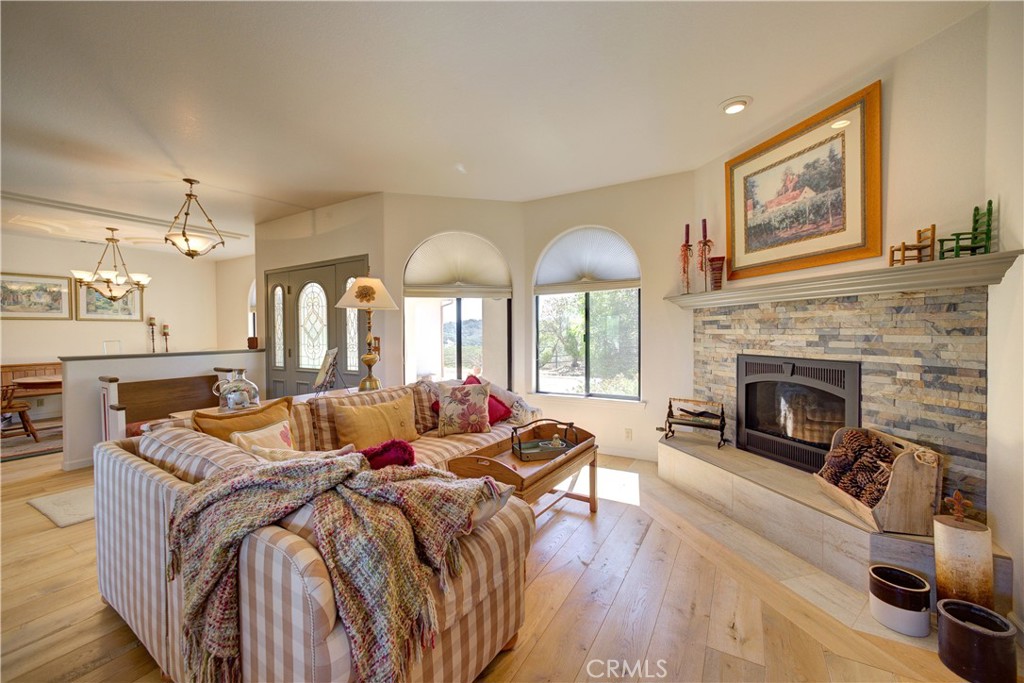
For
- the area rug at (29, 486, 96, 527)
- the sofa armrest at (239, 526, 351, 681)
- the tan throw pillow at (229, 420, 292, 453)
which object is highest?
the tan throw pillow at (229, 420, 292, 453)

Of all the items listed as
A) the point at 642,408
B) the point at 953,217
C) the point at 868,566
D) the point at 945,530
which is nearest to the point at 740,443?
the point at 642,408

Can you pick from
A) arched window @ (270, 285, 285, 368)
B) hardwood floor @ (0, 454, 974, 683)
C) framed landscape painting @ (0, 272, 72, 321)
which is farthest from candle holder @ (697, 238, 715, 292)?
framed landscape painting @ (0, 272, 72, 321)

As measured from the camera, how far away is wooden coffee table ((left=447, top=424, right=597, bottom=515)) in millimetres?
2307

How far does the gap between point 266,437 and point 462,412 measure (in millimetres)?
1491

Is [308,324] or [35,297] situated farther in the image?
[35,297]

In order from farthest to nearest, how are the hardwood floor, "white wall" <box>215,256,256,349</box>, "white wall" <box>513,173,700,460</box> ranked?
1. "white wall" <box>215,256,256,349</box>
2. "white wall" <box>513,173,700,460</box>
3. the hardwood floor

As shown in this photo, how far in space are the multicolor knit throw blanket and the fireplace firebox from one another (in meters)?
2.63

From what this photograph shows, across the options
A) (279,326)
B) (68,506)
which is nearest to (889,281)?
(68,506)

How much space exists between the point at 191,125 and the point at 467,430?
2946mm

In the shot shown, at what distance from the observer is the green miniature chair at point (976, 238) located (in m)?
1.92

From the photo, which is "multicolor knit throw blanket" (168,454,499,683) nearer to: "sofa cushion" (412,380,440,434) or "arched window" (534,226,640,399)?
"sofa cushion" (412,380,440,434)

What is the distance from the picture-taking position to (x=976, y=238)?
1.95 m

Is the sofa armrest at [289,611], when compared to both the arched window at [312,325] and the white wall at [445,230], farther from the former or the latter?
the arched window at [312,325]

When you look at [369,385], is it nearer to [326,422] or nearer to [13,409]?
[326,422]
